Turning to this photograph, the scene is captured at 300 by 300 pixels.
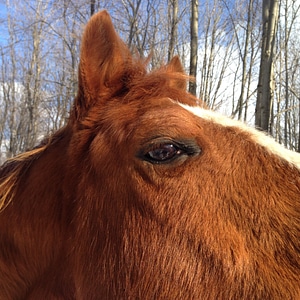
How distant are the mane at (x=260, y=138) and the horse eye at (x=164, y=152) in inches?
11.4

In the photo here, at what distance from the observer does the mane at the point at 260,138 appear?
160 centimetres

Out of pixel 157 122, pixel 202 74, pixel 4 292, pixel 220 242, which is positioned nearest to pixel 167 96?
pixel 157 122

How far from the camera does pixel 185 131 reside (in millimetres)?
1659

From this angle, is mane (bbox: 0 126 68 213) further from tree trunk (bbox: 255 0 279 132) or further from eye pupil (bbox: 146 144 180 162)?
tree trunk (bbox: 255 0 279 132)

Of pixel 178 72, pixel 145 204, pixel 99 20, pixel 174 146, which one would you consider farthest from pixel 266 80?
pixel 145 204

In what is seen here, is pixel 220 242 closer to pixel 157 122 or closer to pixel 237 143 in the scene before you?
pixel 237 143

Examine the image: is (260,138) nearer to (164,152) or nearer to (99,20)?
(164,152)

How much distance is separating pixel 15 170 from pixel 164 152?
95 cm

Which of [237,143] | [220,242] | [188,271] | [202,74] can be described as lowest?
[188,271]

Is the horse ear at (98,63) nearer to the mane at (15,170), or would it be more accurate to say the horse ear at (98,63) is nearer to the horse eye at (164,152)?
the mane at (15,170)

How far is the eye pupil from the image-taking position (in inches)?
64.1

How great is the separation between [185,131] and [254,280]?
688 millimetres

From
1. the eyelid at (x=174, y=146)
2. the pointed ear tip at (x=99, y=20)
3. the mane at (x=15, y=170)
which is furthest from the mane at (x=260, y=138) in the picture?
the mane at (x=15, y=170)

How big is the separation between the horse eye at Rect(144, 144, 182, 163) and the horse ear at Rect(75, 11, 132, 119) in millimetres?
530
